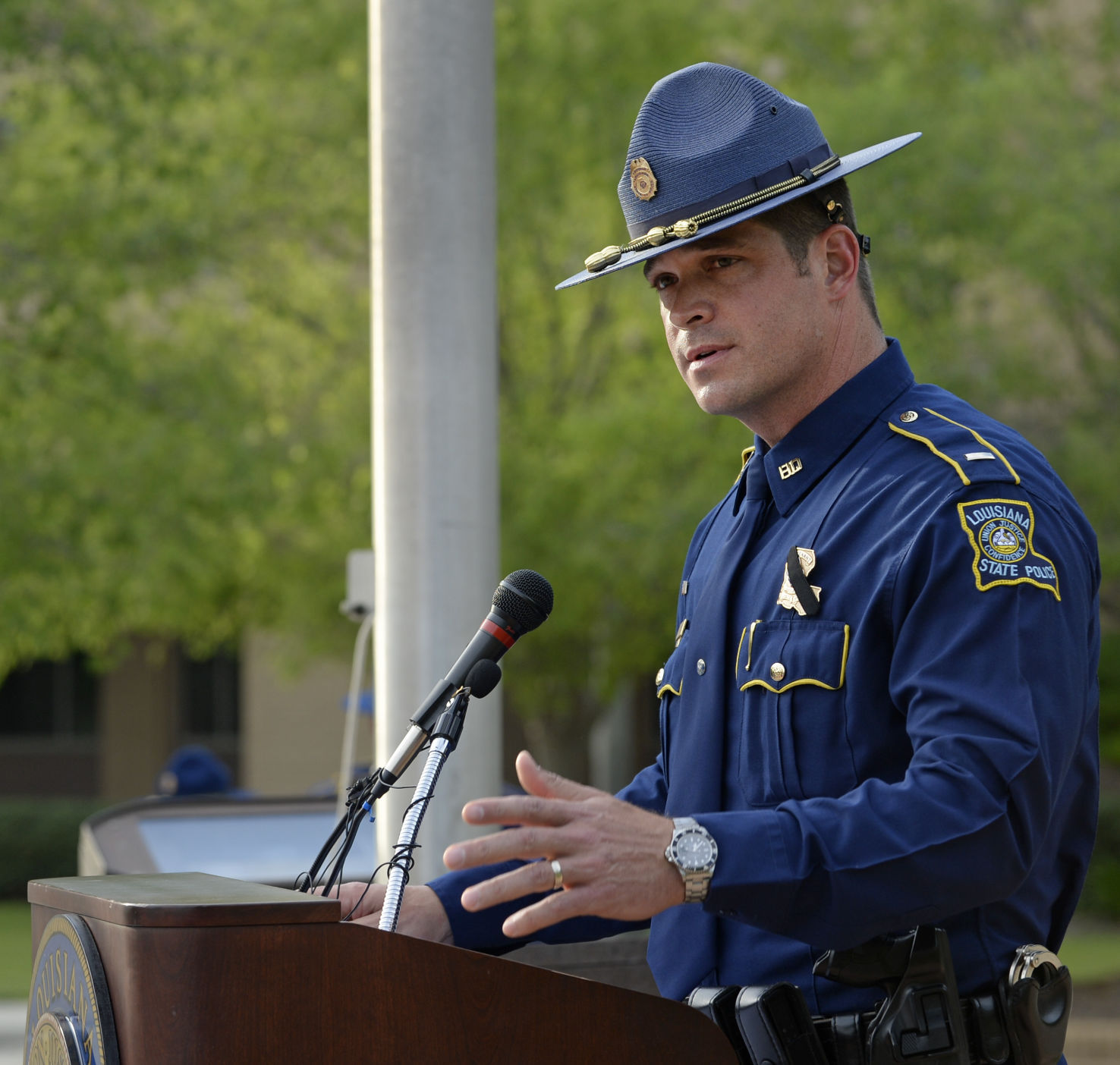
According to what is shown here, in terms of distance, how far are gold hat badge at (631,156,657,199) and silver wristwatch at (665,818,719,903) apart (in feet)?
3.16

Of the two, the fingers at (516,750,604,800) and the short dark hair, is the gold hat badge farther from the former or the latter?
the fingers at (516,750,604,800)

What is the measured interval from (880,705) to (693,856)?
0.38 metres

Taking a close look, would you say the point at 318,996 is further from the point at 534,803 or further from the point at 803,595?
the point at 803,595

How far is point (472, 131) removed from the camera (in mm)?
4684

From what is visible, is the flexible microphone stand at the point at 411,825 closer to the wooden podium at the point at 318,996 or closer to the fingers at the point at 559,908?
the wooden podium at the point at 318,996

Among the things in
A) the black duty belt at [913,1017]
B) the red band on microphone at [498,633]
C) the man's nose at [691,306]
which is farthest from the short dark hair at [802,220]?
the black duty belt at [913,1017]

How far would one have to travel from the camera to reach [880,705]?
205 cm

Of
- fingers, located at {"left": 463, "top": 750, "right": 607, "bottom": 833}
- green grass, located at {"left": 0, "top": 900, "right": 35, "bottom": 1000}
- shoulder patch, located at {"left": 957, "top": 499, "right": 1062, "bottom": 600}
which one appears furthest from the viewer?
green grass, located at {"left": 0, "top": 900, "right": 35, "bottom": 1000}

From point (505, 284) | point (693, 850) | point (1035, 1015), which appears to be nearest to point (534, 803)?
point (693, 850)

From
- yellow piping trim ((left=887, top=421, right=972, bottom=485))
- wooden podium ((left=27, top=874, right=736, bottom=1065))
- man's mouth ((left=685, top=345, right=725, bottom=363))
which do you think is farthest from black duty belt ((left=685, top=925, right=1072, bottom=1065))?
man's mouth ((left=685, top=345, right=725, bottom=363))

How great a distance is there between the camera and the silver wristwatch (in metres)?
1.80

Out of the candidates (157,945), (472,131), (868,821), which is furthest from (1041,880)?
(472,131)

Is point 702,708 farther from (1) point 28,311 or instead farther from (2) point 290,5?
(2) point 290,5

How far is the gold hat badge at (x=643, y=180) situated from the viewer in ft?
7.75
